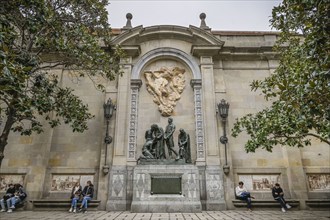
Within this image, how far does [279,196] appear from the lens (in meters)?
10.7

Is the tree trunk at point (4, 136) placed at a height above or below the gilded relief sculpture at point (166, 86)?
below

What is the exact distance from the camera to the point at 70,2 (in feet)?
30.7

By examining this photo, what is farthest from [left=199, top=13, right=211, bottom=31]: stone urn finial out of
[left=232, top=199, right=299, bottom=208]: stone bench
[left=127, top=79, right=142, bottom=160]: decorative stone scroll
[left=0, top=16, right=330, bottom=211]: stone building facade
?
[left=232, top=199, right=299, bottom=208]: stone bench

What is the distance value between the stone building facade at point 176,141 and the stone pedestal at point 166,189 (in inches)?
1.8

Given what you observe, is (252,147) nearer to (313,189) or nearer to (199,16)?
(313,189)

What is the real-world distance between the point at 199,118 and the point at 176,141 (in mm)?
1730

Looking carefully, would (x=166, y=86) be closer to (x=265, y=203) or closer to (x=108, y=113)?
(x=108, y=113)

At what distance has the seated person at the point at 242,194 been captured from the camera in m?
10.8

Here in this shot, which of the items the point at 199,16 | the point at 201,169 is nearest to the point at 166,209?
the point at 201,169

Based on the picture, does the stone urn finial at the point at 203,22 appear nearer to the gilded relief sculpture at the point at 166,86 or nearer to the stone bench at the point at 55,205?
the gilded relief sculpture at the point at 166,86

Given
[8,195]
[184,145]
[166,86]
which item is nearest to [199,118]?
[184,145]

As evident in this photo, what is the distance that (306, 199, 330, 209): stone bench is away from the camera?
11.0 meters

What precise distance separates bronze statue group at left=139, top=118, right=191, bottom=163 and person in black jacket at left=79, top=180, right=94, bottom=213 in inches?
105

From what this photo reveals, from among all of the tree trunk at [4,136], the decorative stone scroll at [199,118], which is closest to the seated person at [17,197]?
the tree trunk at [4,136]
